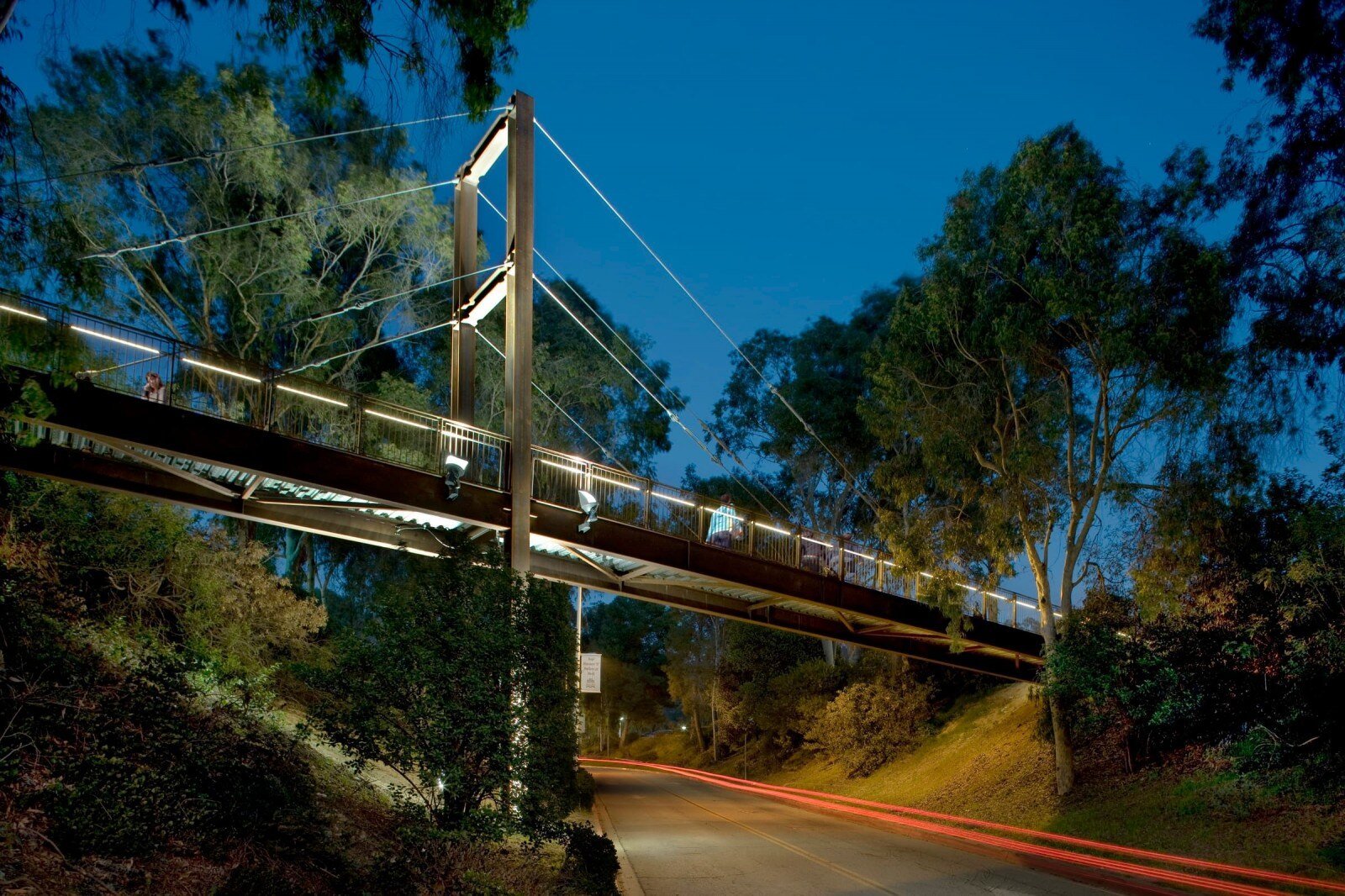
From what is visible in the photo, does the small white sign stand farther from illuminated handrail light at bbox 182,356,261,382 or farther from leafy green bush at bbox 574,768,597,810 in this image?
illuminated handrail light at bbox 182,356,261,382

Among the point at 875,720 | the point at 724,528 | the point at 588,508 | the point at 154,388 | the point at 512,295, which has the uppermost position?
the point at 512,295

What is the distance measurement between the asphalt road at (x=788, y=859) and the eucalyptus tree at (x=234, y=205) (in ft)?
52.1

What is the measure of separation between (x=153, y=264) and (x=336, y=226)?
5.23m

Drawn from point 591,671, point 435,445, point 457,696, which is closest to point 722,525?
point 435,445

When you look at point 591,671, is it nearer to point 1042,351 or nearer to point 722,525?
point 722,525

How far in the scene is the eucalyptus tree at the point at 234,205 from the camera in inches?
890

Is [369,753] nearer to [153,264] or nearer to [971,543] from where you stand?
[971,543]

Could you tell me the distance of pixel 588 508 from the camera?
1808 cm

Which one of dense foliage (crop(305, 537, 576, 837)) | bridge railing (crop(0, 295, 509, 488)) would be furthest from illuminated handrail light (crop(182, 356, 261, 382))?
dense foliage (crop(305, 537, 576, 837))

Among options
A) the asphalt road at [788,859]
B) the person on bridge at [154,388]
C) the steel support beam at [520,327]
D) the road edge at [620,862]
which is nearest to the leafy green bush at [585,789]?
the road edge at [620,862]

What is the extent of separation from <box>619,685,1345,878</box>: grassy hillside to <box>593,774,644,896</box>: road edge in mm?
8756

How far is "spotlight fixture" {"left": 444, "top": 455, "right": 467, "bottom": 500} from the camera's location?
15984mm

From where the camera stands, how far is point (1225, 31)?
14492 mm

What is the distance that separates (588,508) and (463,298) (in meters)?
5.94
